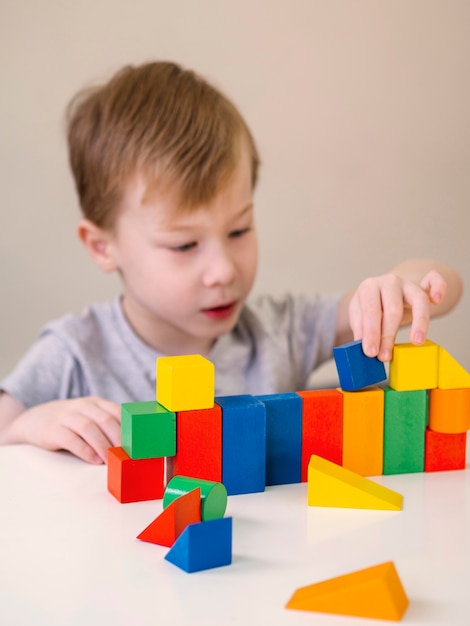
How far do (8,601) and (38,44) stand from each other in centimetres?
148

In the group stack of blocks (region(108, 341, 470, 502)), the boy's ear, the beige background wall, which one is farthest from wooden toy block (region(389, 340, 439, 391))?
the beige background wall

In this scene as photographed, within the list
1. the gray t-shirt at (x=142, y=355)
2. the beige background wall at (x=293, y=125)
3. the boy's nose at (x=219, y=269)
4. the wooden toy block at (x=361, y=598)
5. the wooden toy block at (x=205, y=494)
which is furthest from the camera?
the beige background wall at (x=293, y=125)

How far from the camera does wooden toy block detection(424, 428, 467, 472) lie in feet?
2.14

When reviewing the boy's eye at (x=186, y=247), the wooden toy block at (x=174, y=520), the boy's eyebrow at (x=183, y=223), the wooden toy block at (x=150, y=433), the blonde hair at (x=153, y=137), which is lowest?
the wooden toy block at (x=174, y=520)

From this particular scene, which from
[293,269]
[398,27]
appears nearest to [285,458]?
[293,269]

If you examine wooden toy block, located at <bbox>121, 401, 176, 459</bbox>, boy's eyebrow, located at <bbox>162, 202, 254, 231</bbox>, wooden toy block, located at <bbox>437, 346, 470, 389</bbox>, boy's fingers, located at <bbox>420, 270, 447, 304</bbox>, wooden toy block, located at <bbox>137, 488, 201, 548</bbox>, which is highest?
boy's eyebrow, located at <bbox>162, 202, 254, 231</bbox>

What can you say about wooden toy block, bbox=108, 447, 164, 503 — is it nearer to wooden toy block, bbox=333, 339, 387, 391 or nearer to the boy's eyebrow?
wooden toy block, bbox=333, 339, 387, 391

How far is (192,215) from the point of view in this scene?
3.35 ft

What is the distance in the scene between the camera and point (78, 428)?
693 mm

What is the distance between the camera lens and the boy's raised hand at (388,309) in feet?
2.13

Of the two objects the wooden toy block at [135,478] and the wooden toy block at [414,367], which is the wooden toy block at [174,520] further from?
the wooden toy block at [414,367]

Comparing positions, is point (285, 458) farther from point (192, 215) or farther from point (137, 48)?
point (137, 48)

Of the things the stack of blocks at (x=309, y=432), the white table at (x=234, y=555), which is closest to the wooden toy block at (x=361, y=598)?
the white table at (x=234, y=555)

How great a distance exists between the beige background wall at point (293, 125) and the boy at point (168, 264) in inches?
17.9
